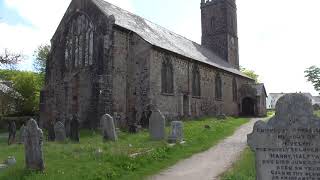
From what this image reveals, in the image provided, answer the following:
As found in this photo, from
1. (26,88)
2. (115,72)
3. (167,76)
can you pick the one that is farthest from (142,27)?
(26,88)

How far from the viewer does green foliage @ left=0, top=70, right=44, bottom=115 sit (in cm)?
4506

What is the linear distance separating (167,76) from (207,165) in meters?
17.3

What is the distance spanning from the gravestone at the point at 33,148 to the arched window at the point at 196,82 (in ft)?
75.2

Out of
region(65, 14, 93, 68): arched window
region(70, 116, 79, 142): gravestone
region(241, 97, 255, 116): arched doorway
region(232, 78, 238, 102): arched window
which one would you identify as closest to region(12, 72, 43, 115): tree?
region(65, 14, 93, 68): arched window

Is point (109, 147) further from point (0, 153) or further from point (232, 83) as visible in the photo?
point (232, 83)

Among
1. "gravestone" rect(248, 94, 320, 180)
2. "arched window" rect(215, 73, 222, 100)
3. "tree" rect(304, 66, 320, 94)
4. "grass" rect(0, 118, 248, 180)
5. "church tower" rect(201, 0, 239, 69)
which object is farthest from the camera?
Result: "tree" rect(304, 66, 320, 94)

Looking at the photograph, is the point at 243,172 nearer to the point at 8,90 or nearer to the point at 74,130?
the point at 74,130

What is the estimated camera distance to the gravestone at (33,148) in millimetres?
10922

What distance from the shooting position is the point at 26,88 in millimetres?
46969

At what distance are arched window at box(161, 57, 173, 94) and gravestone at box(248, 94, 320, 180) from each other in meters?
22.0

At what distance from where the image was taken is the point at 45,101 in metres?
29.9

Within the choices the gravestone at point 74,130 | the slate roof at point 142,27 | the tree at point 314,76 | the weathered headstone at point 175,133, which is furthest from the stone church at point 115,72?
the tree at point 314,76

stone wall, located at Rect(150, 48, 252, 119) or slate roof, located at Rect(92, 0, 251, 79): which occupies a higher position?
slate roof, located at Rect(92, 0, 251, 79)

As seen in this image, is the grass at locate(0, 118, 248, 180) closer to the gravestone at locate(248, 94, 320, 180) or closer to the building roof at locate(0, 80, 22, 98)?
the gravestone at locate(248, 94, 320, 180)
